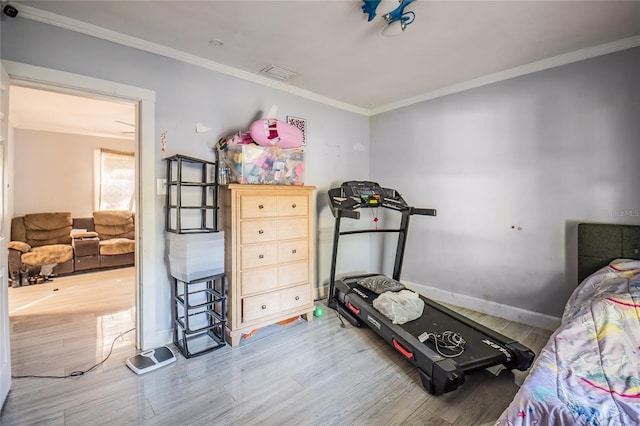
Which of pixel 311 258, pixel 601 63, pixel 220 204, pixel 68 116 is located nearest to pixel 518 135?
pixel 601 63

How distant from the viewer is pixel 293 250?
2885 mm

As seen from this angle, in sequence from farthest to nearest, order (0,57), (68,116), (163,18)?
(68,116), (163,18), (0,57)

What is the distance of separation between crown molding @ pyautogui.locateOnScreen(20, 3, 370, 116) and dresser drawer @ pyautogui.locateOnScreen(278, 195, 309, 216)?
1.25 metres

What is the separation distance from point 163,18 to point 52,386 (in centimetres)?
257

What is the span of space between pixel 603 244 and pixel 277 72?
124 inches

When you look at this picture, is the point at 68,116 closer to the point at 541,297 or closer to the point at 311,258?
the point at 311,258

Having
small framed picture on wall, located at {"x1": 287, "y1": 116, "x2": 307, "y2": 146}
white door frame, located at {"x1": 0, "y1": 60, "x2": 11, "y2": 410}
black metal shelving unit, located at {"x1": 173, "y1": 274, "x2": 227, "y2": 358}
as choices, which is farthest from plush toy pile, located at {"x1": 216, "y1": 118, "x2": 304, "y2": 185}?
white door frame, located at {"x1": 0, "y1": 60, "x2": 11, "y2": 410}

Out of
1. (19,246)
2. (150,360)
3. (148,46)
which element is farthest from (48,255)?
(148,46)

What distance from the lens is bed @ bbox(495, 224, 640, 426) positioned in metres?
1.09

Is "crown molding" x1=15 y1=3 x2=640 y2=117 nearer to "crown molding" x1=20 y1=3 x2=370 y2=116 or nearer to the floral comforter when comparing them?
"crown molding" x1=20 y1=3 x2=370 y2=116

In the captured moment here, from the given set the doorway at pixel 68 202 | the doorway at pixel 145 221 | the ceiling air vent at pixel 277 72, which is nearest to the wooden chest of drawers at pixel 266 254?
the doorway at pixel 145 221

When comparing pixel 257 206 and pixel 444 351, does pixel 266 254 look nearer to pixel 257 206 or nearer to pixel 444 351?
pixel 257 206

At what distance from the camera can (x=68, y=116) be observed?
4.71 m

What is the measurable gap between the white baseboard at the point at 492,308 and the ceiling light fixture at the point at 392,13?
273 cm
